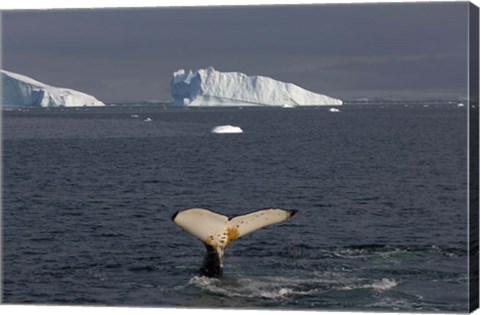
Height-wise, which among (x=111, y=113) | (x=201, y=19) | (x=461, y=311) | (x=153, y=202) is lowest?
(x=461, y=311)

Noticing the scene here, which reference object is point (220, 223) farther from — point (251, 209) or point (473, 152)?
point (473, 152)

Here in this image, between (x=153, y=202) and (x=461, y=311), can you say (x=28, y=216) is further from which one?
(x=461, y=311)

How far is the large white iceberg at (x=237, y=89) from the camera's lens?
27656mm

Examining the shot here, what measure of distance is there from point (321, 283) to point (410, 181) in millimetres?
3594

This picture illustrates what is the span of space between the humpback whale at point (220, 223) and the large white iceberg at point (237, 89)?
3.06 meters

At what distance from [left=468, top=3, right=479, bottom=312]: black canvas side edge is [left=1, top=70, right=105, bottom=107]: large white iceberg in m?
8.98

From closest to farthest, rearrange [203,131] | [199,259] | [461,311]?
[461,311] → [199,259] → [203,131]

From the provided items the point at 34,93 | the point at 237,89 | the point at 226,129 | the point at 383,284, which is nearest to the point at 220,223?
the point at 383,284

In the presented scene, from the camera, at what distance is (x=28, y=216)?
29.7m

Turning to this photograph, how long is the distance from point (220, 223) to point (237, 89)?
16.6ft

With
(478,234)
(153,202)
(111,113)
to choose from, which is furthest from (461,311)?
(111,113)

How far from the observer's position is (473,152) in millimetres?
24047

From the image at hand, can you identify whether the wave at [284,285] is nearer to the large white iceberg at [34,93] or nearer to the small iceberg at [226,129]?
the large white iceberg at [34,93]

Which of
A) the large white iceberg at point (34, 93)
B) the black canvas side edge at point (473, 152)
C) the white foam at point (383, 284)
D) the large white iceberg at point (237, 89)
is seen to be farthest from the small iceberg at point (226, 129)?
the black canvas side edge at point (473, 152)
